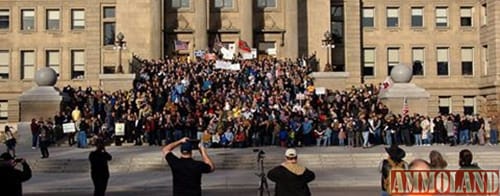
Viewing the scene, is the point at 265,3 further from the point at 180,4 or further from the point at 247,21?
the point at 180,4

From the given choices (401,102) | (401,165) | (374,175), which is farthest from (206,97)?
(401,165)

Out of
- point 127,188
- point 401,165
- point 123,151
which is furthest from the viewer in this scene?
point 123,151

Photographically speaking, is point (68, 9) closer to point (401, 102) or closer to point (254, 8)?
point (254, 8)

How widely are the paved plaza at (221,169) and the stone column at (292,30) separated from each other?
24503 millimetres

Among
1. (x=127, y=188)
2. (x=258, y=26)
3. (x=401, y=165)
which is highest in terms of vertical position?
(x=258, y=26)

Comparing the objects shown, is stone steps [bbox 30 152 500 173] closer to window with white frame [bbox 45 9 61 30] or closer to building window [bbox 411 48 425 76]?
building window [bbox 411 48 425 76]

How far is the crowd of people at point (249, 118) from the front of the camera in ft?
119

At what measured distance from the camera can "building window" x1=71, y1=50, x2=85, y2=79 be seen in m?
65.4

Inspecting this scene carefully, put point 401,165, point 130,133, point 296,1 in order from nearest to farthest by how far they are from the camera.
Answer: point 401,165
point 130,133
point 296,1

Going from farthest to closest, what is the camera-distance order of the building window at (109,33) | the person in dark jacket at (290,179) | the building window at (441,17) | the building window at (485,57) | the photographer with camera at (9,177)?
the building window at (441,17) → the building window at (485,57) → the building window at (109,33) → the photographer with camera at (9,177) → the person in dark jacket at (290,179)

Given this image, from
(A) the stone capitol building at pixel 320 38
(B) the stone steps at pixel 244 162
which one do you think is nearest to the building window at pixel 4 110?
(A) the stone capitol building at pixel 320 38

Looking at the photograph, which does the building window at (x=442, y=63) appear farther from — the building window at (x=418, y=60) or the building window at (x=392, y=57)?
the building window at (x=392, y=57)

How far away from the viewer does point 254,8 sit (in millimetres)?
61969

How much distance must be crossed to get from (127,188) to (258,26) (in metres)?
38.8
